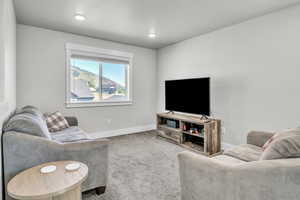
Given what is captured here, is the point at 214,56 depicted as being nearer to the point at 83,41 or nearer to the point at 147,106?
the point at 147,106

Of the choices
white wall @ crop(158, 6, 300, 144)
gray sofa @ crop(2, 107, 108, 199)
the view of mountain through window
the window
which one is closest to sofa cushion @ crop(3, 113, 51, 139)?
gray sofa @ crop(2, 107, 108, 199)

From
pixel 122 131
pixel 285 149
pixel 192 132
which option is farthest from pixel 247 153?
pixel 122 131

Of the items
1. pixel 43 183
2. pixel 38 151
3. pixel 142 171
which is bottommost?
pixel 142 171

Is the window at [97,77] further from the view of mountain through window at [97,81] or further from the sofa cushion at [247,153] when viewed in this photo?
the sofa cushion at [247,153]

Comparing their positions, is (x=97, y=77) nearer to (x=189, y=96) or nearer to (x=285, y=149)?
(x=189, y=96)

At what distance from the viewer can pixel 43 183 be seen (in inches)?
46.7

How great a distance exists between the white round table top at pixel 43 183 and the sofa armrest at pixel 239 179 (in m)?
0.90

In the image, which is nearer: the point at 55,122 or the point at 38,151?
the point at 38,151

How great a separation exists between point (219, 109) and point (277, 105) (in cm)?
101

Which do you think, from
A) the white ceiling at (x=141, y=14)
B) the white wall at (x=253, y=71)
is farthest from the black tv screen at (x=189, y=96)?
the white ceiling at (x=141, y=14)

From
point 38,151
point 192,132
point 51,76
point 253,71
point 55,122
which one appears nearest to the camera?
point 38,151

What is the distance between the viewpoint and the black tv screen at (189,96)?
10.4ft

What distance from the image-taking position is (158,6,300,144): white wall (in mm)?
2494

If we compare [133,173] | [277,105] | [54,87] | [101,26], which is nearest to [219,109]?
[277,105]
